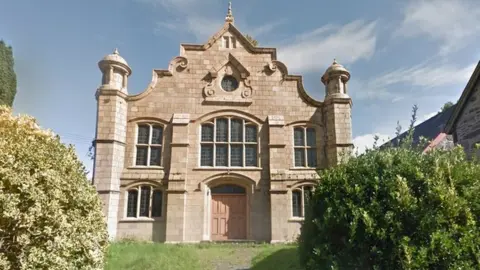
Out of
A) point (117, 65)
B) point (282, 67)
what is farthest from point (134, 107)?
point (282, 67)

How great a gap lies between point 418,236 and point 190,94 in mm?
12312

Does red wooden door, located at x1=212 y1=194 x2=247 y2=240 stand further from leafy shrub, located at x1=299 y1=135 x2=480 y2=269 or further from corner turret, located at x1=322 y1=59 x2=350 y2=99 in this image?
leafy shrub, located at x1=299 y1=135 x2=480 y2=269

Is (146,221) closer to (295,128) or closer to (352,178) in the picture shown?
(295,128)

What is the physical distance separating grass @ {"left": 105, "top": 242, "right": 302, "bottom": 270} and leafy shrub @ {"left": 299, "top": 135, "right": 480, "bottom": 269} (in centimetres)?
421

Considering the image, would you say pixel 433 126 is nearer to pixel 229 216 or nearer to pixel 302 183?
pixel 302 183

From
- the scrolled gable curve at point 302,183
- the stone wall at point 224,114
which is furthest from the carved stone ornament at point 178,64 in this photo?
the scrolled gable curve at point 302,183

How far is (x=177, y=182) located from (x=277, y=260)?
19.1 ft

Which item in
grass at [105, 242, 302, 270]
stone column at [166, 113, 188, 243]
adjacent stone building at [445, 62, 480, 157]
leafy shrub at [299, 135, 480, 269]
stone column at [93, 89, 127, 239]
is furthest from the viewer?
stone column at [166, 113, 188, 243]

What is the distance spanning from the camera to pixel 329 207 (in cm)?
542

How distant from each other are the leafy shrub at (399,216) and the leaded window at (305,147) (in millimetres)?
9535

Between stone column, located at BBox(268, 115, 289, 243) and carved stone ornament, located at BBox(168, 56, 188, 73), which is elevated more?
carved stone ornament, located at BBox(168, 56, 188, 73)

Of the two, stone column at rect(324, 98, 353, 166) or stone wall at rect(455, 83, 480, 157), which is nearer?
stone wall at rect(455, 83, 480, 157)

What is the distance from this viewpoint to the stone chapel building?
14133 mm

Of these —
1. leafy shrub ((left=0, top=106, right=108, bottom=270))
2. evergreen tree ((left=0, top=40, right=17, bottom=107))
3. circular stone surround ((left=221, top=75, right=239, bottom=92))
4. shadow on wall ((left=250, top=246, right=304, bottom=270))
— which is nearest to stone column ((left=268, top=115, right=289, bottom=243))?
shadow on wall ((left=250, top=246, right=304, bottom=270))
